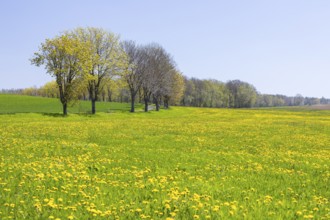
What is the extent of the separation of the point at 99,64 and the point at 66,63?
9873 millimetres

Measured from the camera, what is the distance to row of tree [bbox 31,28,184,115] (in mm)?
57562

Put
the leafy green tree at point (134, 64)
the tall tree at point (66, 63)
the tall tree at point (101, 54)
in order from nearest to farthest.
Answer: the tall tree at point (66, 63)
the tall tree at point (101, 54)
the leafy green tree at point (134, 64)

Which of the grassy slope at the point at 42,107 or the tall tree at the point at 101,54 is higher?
the tall tree at the point at 101,54

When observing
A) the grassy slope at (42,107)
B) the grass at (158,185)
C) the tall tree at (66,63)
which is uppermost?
the tall tree at (66,63)

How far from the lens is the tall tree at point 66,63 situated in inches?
2238

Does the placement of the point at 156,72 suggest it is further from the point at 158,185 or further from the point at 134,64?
the point at 158,185

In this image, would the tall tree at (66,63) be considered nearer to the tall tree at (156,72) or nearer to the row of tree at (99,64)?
the row of tree at (99,64)

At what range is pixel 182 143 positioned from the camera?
22797 mm

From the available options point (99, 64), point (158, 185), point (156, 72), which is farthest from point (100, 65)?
point (158, 185)

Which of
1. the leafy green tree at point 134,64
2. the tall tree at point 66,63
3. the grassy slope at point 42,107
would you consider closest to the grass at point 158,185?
the tall tree at point 66,63

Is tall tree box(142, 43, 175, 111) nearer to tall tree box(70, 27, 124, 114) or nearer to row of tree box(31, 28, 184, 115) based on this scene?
row of tree box(31, 28, 184, 115)

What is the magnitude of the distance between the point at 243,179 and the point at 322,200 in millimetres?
2891

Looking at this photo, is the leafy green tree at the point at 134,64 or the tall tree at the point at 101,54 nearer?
the tall tree at the point at 101,54

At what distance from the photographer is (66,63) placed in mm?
58375
